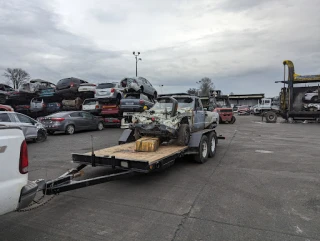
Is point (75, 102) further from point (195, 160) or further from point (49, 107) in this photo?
point (195, 160)

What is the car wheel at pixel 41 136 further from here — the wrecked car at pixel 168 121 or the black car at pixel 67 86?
the black car at pixel 67 86

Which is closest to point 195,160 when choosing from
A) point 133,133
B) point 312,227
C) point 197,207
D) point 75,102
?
point 133,133

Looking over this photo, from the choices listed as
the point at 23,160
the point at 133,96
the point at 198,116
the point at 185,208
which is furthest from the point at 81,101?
the point at 23,160

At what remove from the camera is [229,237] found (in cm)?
321

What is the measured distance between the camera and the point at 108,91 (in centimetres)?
1698

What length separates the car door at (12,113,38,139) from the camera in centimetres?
1077

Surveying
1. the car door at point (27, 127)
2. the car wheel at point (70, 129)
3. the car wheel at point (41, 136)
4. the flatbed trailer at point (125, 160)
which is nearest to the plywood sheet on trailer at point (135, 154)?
the flatbed trailer at point (125, 160)

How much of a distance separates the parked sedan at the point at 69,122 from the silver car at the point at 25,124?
2.24 m

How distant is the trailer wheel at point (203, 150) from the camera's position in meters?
6.98

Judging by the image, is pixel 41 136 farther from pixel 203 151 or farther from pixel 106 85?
pixel 203 151

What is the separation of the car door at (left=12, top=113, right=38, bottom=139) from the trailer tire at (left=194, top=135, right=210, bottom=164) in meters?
7.95

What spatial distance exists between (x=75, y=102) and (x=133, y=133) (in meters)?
12.5

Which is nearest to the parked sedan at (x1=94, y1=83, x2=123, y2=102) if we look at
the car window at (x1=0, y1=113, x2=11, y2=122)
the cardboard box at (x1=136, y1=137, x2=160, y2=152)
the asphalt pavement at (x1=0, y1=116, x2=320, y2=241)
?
the car window at (x1=0, y1=113, x2=11, y2=122)

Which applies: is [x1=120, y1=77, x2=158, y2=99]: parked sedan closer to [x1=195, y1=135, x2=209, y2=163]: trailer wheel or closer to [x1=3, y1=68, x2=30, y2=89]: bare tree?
[x1=195, y1=135, x2=209, y2=163]: trailer wheel
